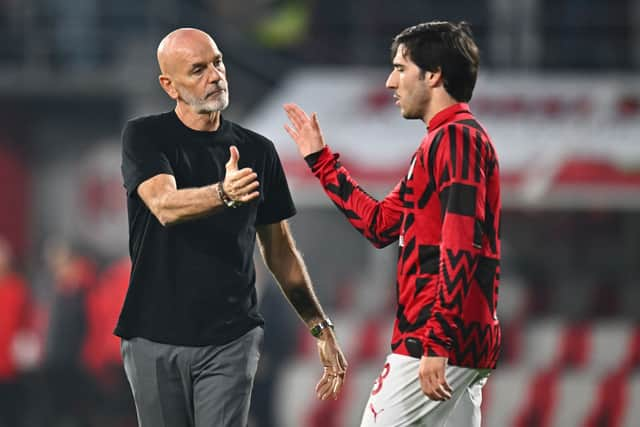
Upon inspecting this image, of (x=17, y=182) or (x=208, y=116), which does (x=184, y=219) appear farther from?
(x=17, y=182)

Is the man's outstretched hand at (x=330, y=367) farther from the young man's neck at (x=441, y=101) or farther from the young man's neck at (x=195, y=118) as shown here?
the young man's neck at (x=441, y=101)

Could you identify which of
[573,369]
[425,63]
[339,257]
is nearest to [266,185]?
[425,63]

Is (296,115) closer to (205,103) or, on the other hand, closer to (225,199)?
(205,103)

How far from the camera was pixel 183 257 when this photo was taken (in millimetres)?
4965

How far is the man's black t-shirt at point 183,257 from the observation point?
496cm

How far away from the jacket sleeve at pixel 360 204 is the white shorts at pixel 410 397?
0.48 m

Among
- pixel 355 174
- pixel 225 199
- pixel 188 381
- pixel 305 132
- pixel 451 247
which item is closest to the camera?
pixel 451 247

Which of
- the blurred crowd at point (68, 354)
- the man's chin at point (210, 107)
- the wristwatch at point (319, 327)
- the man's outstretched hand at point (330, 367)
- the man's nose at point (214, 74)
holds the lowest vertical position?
the blurred crowd at point (68, 354)

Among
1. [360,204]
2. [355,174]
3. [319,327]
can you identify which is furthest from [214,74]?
[355,174]

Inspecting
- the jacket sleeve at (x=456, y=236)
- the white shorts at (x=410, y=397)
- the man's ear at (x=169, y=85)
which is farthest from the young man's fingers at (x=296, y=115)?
the white shorts at (x=410, y=397)

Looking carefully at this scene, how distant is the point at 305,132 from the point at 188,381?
98 centimetres

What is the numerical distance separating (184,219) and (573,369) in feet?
27.8

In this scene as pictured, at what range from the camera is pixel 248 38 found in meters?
18.1

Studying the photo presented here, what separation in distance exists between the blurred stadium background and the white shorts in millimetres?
6419
